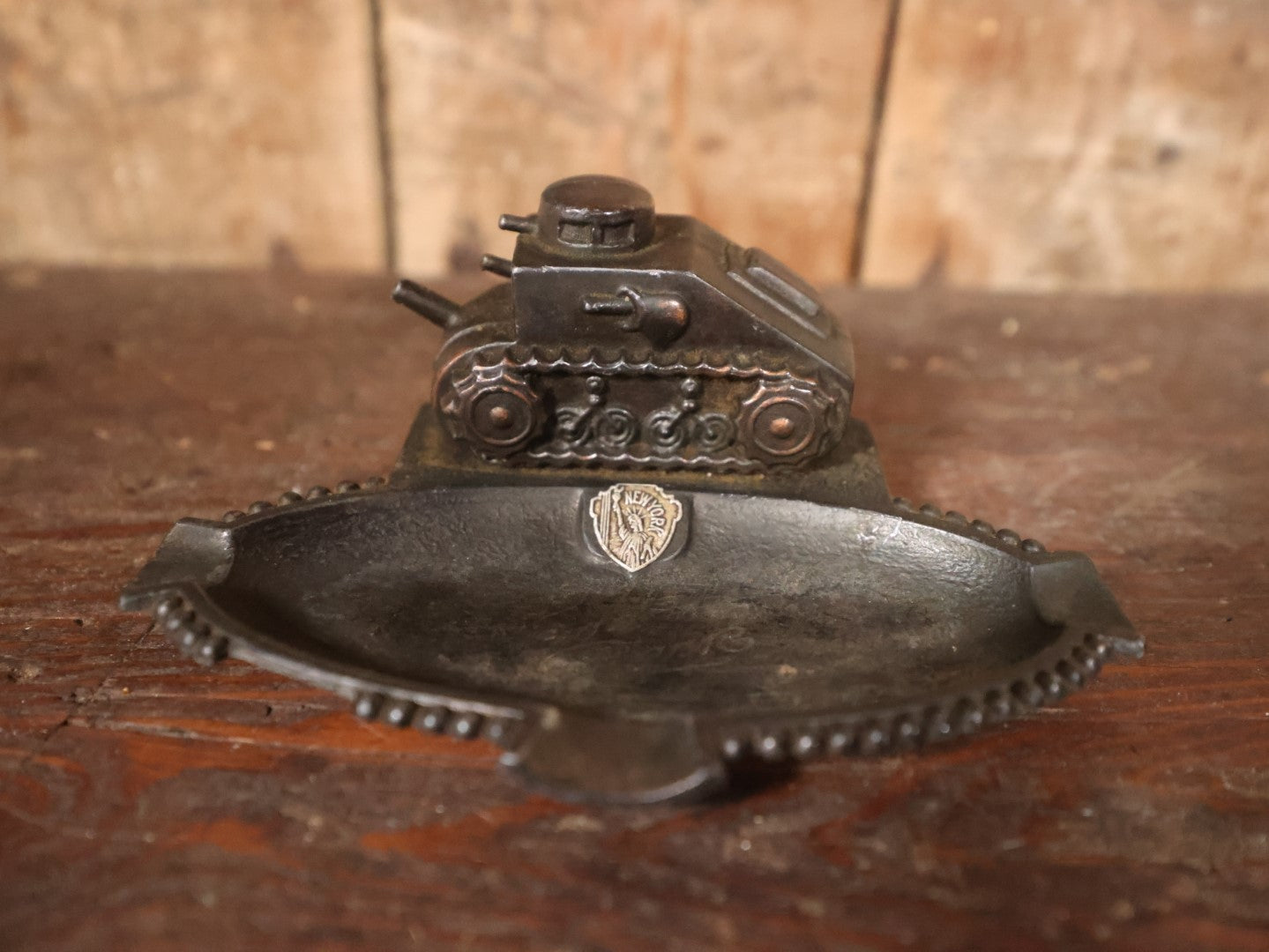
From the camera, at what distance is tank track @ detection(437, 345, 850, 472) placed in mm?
1002

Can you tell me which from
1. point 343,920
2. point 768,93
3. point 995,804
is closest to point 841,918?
point 995,804

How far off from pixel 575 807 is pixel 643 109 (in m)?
1.31

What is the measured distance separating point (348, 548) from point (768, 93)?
115 centimetres

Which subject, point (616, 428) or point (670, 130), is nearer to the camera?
point (616, 428)

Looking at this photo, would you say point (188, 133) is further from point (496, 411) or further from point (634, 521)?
point (634, 521)

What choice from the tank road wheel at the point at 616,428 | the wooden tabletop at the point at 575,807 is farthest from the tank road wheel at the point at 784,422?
the wooden tabletop at the point at 575,807

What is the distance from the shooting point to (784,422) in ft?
3.33

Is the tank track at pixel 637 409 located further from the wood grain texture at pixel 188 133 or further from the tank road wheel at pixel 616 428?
the wood grain texture at pixel 188 133

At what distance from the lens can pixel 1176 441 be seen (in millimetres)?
1395

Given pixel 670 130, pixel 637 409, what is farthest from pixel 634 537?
pixel 670 130

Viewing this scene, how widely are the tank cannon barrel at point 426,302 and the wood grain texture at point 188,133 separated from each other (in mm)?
863

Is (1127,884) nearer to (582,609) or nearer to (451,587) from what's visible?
(582,609)

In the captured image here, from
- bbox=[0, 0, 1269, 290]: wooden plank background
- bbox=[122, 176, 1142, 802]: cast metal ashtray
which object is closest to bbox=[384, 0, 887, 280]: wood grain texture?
bbox=[0, 0, 1269, 290]: wooden plank background

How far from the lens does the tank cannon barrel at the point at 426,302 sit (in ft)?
3.52
